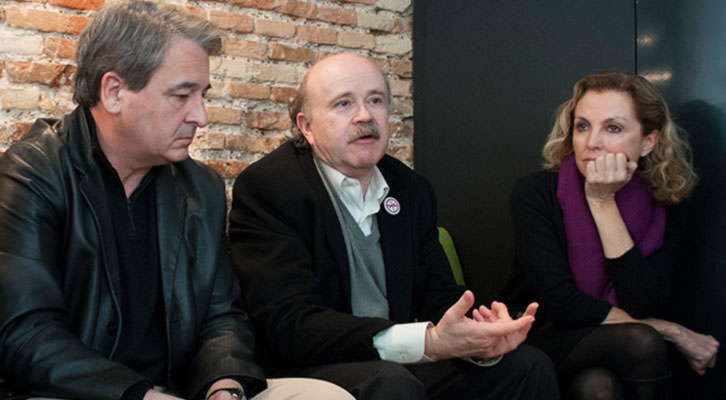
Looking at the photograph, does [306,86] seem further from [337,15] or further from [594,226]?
[594,226]

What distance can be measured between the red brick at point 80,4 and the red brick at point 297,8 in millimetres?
729

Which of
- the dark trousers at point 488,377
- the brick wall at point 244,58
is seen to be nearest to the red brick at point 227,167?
the brick wall at point 244,58

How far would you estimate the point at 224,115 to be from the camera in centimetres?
277

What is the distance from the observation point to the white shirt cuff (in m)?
1.84

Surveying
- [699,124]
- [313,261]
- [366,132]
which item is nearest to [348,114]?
[366,132]

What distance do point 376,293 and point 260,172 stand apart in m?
0.52

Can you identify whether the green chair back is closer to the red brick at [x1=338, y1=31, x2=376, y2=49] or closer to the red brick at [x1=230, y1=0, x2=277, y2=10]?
the red brick at [x1=338, y1=31, x2=376, y2=49]

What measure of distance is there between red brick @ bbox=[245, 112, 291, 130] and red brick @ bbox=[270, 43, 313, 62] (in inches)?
9.5

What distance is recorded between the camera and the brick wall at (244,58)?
2377mm

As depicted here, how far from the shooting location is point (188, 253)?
1861mm

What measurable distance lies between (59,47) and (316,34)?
106 cm

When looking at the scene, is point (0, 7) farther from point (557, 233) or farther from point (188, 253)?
point (557, 233)

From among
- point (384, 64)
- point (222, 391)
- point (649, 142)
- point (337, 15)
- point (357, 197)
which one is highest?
point (337, 15)

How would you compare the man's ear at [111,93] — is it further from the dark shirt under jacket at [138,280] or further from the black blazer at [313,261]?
the black blazer at [313,261]
